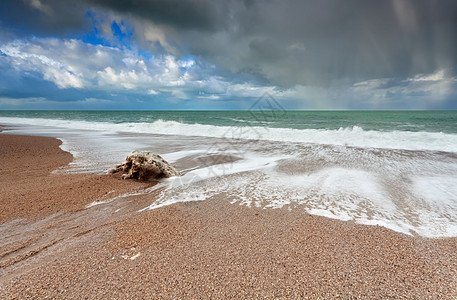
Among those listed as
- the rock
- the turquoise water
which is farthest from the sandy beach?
the turquoise water

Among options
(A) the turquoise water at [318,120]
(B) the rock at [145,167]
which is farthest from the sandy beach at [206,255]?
(A) the turquoise water at [318,120]

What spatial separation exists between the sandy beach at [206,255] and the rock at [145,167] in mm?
1534

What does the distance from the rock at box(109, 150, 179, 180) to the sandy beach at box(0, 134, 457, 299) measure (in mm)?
1534

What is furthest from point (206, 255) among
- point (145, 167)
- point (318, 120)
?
point (318, 120)

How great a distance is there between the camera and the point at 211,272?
81.3 inches

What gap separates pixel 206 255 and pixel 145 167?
3.56m

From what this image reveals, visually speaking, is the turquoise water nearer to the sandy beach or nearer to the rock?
the rock

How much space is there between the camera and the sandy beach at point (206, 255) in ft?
6.14

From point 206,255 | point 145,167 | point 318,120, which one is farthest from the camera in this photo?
point 318,120

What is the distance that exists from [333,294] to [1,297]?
2875mm

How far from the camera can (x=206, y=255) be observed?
2.33 meters

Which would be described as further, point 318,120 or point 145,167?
point 318,120

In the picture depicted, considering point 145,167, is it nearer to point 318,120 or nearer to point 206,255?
point 206,255

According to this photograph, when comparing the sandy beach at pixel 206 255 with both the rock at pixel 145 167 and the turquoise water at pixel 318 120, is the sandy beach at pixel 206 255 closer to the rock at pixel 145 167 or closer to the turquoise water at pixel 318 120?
the rock at pixel 145 167
